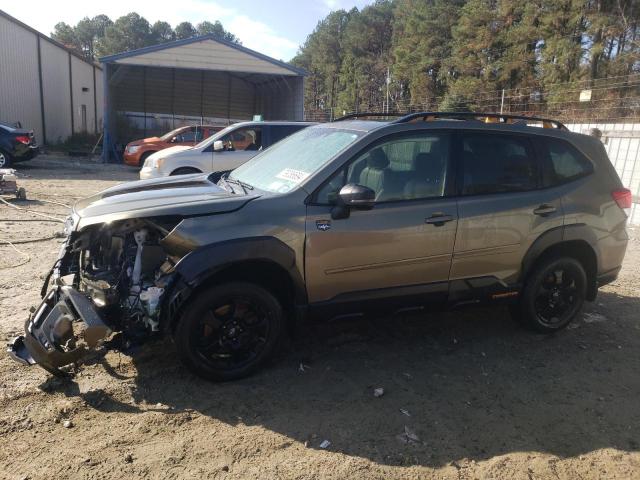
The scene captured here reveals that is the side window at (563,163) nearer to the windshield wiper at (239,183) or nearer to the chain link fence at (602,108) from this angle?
the windshield wiper at (239,183)

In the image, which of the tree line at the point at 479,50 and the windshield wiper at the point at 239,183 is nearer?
the windshield wiper at the point at 239,183

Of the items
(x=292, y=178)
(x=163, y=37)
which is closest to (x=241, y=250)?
(x=292, y=178)

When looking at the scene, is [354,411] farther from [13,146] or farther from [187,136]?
[13,146]

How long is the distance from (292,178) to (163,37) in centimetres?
10004

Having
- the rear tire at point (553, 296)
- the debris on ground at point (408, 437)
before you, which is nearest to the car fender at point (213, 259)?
the debris on ground at point (408, 437)

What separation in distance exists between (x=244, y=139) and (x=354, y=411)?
8.38 metres

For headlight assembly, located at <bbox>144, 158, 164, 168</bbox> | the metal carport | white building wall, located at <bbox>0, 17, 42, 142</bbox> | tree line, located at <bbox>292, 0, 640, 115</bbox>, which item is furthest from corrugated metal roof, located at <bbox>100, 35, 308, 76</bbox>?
tree line, located at <bbox>292, 0, 640, 115</bbox>

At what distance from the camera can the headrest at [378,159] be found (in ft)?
12.6

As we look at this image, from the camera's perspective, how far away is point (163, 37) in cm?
9281

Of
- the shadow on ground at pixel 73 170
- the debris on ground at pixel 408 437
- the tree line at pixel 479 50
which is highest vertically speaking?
the tree line at pixel 479 50

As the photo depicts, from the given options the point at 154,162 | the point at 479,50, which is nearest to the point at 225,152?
the point at 154,162

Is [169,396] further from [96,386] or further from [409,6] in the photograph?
[409,6]

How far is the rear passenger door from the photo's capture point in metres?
4.07

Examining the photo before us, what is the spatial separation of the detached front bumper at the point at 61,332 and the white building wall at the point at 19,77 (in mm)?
21435
